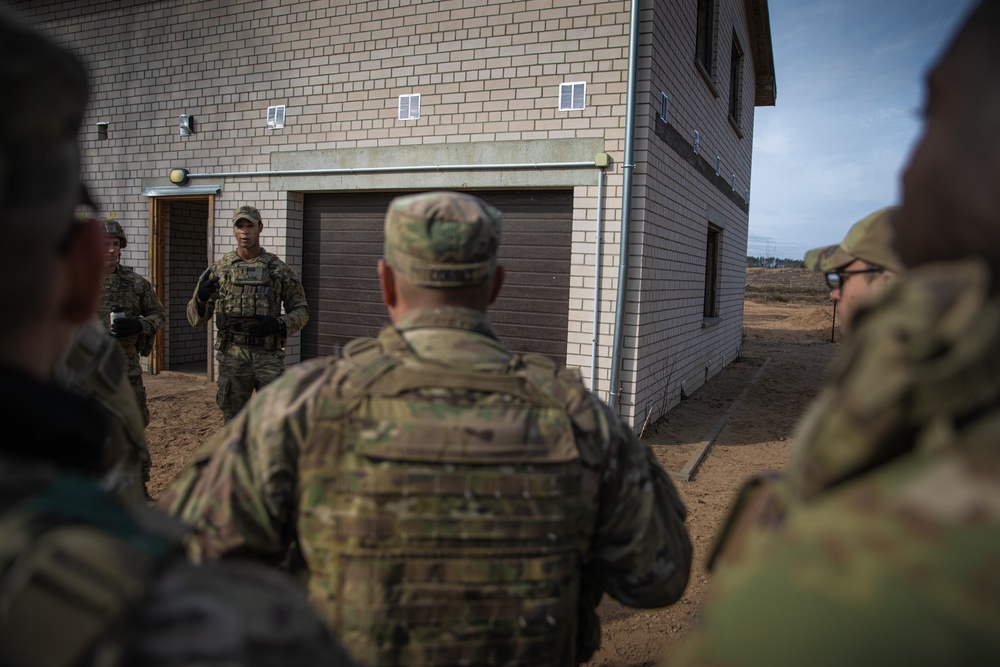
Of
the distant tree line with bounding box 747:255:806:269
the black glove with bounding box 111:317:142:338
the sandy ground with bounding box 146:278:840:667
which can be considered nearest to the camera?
the sandy ground with bounding box 146:278:840:667

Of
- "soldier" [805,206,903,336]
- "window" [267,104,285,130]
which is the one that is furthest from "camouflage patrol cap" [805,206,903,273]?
"window" [267,104,285,130]

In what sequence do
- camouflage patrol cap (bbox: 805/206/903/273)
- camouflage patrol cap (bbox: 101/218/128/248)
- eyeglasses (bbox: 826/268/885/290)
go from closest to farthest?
camouflage patrol cap (bbox: 805/206/903/273) < eyeglasses (bbox: 826/268/885/290) < camouflage patrol cap (bbox: 101/218/128/248)

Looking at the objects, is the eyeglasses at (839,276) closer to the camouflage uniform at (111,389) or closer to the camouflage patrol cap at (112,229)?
Answer: the camouflage uniform at (111,389)

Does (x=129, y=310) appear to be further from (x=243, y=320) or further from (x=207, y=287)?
(x=243, y=320)

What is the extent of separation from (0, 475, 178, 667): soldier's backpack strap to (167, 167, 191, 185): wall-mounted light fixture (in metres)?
8.51

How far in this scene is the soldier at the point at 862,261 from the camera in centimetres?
261

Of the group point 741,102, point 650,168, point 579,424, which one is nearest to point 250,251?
point 650,168

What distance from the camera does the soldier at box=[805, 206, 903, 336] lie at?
2.61 meters

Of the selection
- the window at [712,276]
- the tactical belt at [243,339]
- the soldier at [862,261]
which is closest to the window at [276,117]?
the tactical belt at [243,339]

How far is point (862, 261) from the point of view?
280 cm

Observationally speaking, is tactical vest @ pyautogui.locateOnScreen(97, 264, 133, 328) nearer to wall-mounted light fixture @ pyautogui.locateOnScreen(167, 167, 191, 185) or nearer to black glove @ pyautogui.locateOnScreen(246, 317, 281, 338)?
black glove @ pyautogui.locateOnScreen(246, 317, 281, 338)

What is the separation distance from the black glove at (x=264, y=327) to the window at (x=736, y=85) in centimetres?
911

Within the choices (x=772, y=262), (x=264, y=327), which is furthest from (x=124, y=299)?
(x=772, y=262)

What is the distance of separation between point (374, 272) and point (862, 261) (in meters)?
5.44
